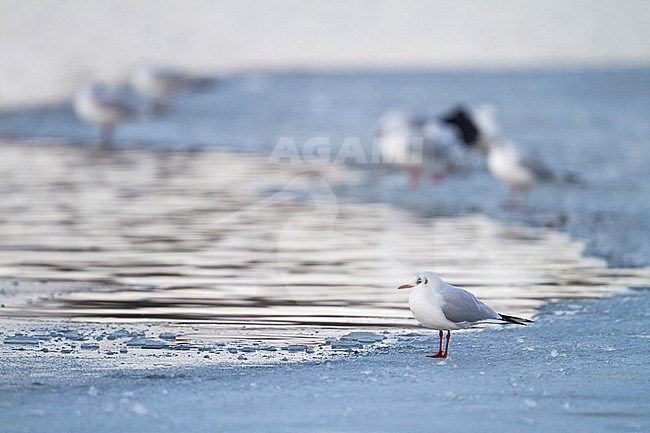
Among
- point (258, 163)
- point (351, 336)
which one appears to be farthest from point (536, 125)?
point (351, 336)

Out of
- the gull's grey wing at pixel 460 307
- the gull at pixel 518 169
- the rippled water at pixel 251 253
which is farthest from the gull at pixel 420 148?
the gull's grey wing at pixel 460 307

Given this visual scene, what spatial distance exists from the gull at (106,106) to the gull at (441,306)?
1326 centimetres

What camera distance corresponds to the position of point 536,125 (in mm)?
22625

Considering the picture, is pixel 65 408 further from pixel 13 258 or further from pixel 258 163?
pixel 258 163

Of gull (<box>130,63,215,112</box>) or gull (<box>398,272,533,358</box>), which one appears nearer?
gull (<box>398,272,533,358</box>)

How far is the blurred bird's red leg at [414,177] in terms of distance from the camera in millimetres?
13633

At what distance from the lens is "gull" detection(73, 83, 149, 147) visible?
18672 mm

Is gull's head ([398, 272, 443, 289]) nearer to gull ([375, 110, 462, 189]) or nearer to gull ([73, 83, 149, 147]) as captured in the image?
gull ([375, 110, 462, 189])

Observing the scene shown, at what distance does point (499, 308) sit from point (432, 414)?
2.24 metres

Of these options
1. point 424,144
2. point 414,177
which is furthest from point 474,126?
point 414,177

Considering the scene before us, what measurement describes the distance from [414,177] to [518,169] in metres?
1.98

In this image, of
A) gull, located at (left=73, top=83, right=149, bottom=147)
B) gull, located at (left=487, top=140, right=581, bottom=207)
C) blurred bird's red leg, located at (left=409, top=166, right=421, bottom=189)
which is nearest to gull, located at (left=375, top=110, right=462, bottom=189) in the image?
blurred bird's red leg, located at (left=409, top=166, right=421, bottom=189)

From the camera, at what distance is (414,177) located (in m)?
14.1

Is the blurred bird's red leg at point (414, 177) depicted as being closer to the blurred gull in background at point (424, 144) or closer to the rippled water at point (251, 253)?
the blurred gull in background at point (424, 144)
